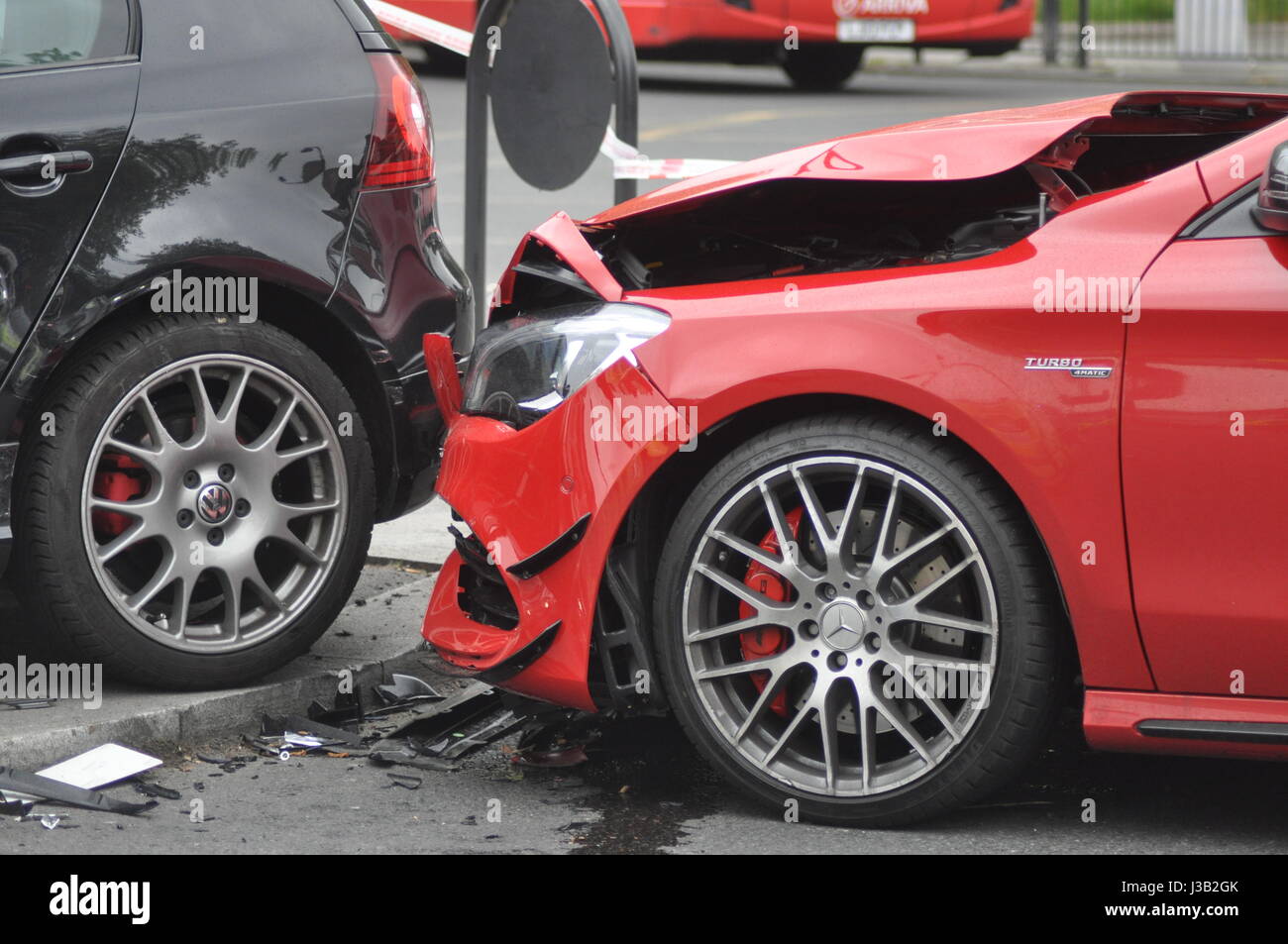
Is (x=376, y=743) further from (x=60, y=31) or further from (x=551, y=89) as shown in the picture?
(x=551, y=89)

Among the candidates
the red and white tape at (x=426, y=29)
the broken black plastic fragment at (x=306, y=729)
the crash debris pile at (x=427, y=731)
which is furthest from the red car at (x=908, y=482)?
the red and white tape at (x=426, y=29)

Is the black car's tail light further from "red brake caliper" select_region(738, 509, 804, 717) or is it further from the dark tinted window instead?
"red brake caliper" select_region(738, 509, 804, 717)

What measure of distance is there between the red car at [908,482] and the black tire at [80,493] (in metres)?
0.58

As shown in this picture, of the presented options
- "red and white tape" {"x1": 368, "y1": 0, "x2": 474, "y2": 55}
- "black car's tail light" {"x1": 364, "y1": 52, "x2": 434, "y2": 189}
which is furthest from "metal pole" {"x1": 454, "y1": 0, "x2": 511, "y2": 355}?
"black car's tail light" {"x1": 364, "y1": 52, "x2": 434, "y2": 189}

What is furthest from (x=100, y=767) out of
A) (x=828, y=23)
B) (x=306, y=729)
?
(x=828, y=23)

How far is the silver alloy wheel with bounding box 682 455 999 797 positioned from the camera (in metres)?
3.77

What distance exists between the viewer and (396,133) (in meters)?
4.73

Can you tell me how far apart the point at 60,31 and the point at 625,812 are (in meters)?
2.16

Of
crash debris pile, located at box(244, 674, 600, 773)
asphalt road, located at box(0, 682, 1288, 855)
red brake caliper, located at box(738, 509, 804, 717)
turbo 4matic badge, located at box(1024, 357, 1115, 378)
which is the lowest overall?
asphalt road, located at box(0, 682, 1288, 855)

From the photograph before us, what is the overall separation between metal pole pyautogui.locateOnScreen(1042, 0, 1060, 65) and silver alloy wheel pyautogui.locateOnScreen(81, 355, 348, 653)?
57.5 feet
